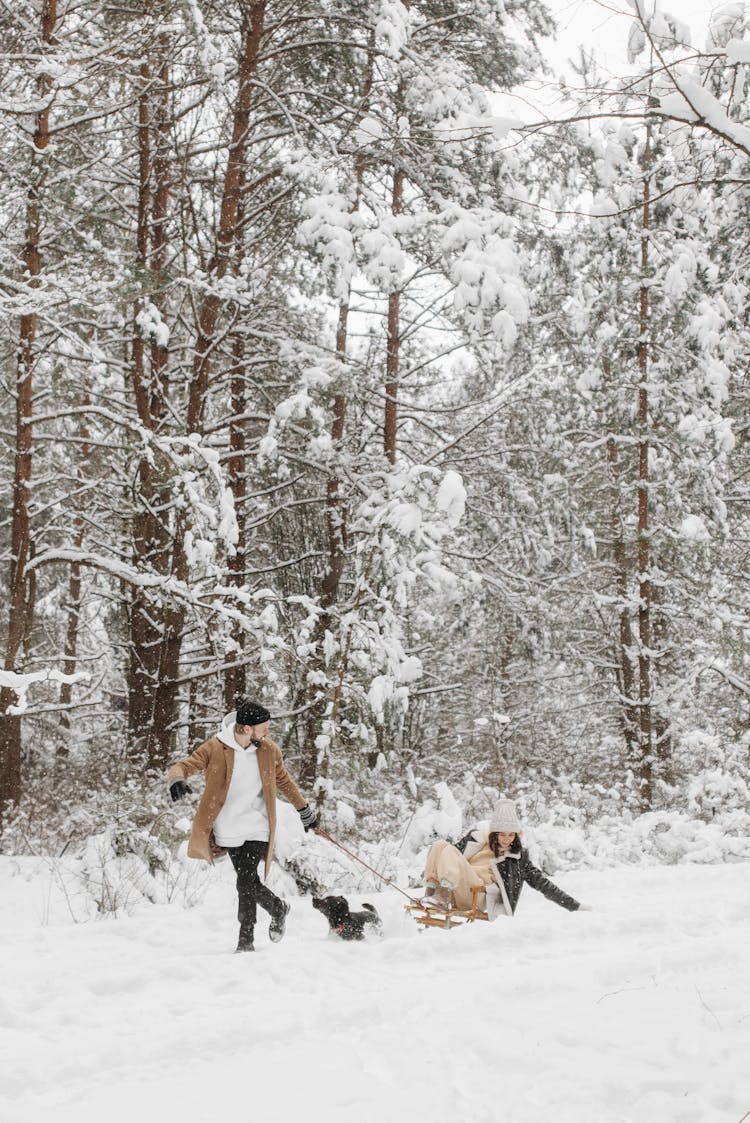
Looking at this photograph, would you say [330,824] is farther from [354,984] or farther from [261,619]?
[354,984]

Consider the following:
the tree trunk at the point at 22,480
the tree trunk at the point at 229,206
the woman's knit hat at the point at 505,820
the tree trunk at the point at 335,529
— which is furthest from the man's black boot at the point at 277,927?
the tree trunk at the point at 229,206

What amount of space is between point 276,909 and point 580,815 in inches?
285

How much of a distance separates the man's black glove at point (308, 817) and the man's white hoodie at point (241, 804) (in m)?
0.48

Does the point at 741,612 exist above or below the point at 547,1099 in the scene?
above

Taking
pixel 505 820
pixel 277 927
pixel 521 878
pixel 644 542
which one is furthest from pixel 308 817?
pixel 644 542

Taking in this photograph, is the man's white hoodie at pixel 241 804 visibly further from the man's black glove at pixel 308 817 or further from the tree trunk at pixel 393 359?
the tree trunk at pixel 393 359

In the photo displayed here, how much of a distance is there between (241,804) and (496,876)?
224cm

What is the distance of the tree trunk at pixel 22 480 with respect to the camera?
9.63 m

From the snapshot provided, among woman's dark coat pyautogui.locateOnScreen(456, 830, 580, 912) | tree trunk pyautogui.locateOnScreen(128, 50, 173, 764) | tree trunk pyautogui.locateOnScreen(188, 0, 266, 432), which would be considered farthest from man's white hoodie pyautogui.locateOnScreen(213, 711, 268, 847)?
tree trunk pyautogui.locateOnScreen(188, 0, 266, 432)

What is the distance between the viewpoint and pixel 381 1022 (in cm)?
437

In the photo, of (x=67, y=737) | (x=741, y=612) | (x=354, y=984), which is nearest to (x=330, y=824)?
(x=354, y=984)

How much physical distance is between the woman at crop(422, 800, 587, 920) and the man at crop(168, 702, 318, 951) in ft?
4.55

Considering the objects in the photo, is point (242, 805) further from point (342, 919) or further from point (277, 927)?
point (342, 919)

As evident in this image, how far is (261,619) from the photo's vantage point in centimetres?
1008
